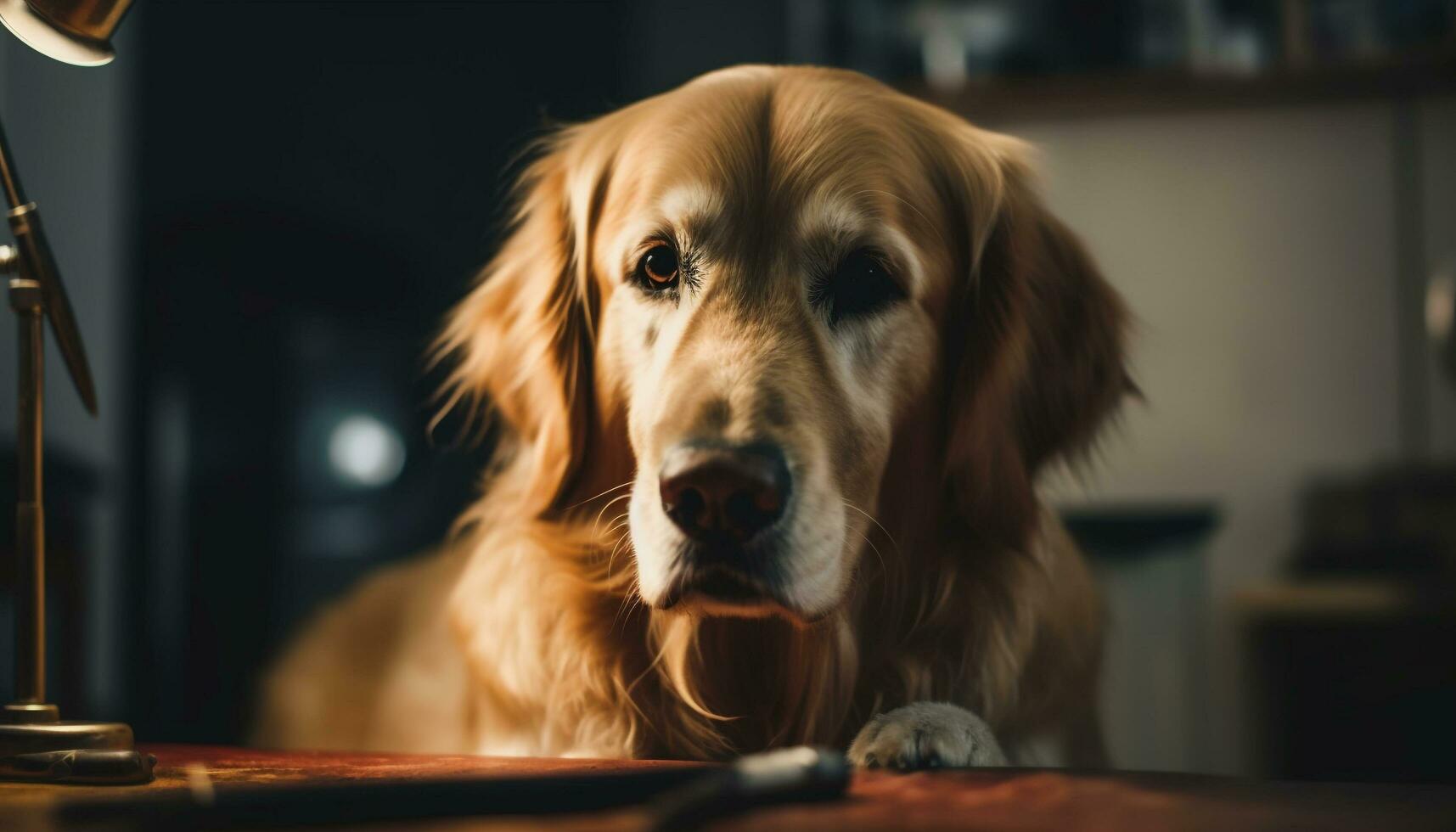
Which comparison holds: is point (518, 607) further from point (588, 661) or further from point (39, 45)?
point (39, 45)

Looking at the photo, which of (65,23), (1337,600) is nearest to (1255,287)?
(1337,600)

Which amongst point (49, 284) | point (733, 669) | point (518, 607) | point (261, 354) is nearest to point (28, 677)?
point (49, 284)

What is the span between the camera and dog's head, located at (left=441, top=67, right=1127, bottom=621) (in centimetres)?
81

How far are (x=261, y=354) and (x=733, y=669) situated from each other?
1838mm

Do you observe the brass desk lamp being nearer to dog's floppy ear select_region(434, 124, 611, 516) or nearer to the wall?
dog's floppy ear select_region(434, 124, 611, 516)

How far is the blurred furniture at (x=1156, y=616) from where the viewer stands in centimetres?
169

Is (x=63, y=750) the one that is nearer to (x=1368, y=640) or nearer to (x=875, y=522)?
(x=875, y=522)

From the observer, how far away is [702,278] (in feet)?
3.05

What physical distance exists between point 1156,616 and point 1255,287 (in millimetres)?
1357

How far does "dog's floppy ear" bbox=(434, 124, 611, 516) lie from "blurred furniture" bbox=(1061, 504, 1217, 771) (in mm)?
934

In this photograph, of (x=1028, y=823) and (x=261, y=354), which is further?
(x=261, y=354)

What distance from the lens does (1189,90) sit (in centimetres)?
281

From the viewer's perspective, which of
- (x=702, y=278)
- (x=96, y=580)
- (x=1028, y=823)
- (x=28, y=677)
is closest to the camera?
(x=1028, y=823)

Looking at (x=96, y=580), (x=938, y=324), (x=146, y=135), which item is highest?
(x=146, y=135)
